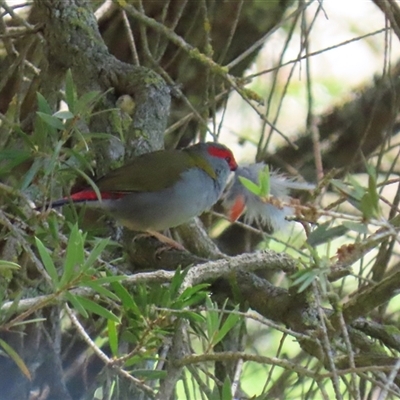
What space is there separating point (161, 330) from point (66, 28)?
116cm

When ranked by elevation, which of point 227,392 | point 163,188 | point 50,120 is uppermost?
point 50,120

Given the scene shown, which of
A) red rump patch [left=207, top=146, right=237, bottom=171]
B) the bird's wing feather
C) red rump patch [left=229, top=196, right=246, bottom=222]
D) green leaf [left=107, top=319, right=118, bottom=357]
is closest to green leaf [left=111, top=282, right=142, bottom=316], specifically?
green leaf [left=107, top=319, right=118, bottom=357]

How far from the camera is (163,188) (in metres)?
2.67

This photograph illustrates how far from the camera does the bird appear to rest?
2221 mm

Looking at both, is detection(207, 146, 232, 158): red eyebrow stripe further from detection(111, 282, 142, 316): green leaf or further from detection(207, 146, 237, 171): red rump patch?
detection(111, 282, 142, 316): green leaf

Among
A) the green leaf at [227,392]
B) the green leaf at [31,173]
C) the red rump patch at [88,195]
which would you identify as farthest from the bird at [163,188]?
the green leaf at [227,392]

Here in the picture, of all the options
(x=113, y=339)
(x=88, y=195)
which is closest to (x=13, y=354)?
(x=113, y=339)

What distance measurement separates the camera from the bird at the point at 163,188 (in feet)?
7.29

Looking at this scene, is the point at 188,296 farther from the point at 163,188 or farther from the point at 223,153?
the point at 223,153

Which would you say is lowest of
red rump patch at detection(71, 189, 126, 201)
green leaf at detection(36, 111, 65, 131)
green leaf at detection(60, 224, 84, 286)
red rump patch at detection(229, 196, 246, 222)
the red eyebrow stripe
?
red rump patch at detection(71, 189, 126, 201)

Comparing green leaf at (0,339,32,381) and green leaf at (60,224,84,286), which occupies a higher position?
green leaf at (60,224,84,286)

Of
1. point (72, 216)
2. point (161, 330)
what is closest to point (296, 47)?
point (72, 216)

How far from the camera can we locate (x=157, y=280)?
1.44 m

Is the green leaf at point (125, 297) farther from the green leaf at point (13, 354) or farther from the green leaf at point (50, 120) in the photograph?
the green leaf at point (50, 120)
